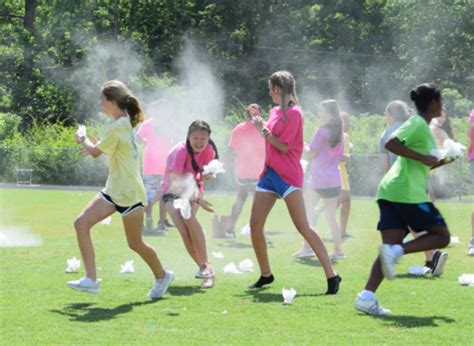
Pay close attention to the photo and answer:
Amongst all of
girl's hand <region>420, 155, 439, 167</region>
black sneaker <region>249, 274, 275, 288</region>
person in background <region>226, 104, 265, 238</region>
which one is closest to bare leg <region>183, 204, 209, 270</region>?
black sneaker <region>249, 274, 275, 288</region>

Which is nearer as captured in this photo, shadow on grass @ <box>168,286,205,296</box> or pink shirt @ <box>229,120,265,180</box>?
shadow on grass @ <box>168,286,205,296</box>

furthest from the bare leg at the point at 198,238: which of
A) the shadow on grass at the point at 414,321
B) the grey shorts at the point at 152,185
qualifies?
the grey shorts at the point at 152,185

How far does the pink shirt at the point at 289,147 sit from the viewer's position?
28.3 feet

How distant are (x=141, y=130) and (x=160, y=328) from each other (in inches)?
326

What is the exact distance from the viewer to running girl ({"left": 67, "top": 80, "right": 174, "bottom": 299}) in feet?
26.5

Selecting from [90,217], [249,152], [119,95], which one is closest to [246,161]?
[249,152]

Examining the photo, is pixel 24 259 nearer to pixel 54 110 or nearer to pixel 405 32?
pixel 54 110

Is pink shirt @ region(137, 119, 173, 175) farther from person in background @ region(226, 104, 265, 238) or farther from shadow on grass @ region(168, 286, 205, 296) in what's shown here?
shadow on grass @ region(168, 286, 205, 296)

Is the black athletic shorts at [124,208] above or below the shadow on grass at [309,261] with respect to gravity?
above

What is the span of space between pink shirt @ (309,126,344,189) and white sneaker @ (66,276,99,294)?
4.06 m

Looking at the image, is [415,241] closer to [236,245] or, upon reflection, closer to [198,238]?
[198,238]

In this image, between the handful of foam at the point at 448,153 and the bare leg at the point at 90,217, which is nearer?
the handful of foam at the point at 448,153

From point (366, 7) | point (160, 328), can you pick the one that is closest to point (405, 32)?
point (366, 7)

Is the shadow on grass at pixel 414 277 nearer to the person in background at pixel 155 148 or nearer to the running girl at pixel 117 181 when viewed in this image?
the running girl at pixel 117 181
